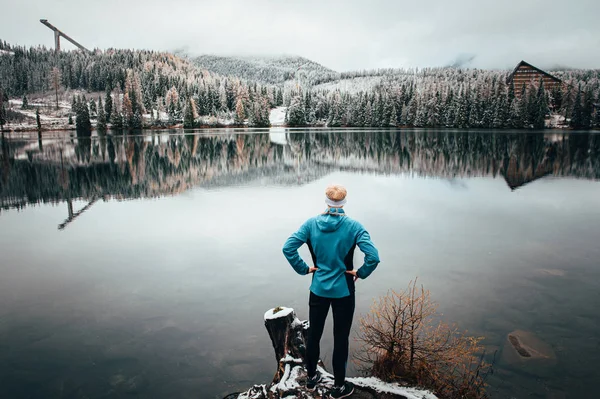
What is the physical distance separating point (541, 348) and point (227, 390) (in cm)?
611

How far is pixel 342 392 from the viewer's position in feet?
18.8

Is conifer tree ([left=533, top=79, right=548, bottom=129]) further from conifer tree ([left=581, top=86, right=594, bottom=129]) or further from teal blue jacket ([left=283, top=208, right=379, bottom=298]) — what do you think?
teal blue jacket ([left=283, top=208, right=379, bottom=298])

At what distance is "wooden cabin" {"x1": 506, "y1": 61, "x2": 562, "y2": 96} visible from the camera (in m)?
123

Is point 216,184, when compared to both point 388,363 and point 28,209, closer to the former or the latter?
point 28,209

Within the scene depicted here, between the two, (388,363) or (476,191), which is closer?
(388,363)

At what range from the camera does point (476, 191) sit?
24.9m

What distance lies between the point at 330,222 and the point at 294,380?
261 cm

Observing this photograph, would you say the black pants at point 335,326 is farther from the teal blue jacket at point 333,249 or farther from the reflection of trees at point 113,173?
the reflection of trees at point 113,173

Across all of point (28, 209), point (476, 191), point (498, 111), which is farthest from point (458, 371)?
point (498, 111)

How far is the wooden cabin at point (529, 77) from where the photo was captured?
123 meters

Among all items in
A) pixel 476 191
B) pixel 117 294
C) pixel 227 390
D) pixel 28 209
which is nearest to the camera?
pixel 227 390

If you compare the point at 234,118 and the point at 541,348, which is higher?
the point at 234,118

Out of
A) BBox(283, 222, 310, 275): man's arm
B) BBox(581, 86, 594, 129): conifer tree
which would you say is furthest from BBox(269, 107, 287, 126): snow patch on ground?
BBox(283, 222, 310, 275): man's arm

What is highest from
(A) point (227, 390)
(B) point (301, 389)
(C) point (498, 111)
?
(C) point (498, 111)
